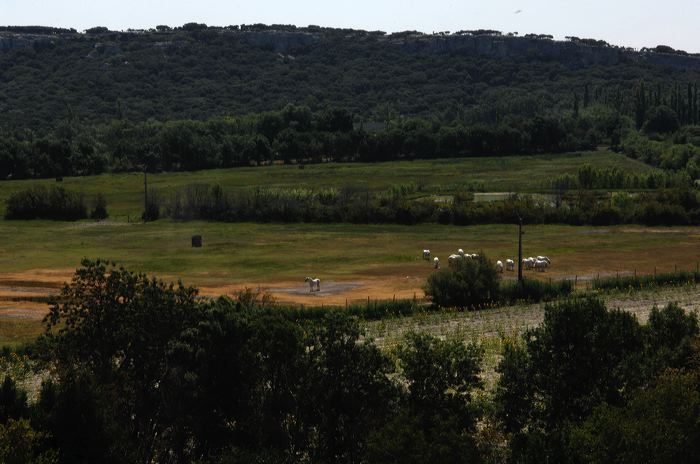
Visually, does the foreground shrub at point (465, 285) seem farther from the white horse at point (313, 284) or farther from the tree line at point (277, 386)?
the tree line at point (277, 386)

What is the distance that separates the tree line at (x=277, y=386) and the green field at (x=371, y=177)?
3511 inches

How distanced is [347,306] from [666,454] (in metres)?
33.6

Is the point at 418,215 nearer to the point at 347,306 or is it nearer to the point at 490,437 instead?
the point at 347,306

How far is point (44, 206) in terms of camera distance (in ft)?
374

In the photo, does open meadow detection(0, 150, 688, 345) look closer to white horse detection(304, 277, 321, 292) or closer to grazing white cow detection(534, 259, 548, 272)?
white horse detection(304, 277, 321, 292)

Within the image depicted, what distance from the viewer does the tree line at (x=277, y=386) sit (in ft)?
87.2

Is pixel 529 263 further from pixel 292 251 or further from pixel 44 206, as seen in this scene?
pixel 44 206

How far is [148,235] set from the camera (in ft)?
320

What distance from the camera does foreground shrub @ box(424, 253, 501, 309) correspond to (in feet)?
194

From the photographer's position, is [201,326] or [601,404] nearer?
[601,404]

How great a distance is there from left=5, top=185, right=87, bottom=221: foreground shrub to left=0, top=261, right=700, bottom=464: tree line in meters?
85.6

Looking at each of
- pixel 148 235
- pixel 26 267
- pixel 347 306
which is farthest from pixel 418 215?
pixel 347 306

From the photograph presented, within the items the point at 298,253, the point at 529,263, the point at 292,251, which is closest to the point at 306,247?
the point at 292,251

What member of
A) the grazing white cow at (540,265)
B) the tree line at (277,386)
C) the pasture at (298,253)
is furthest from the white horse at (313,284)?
the tree line at (277,386)
